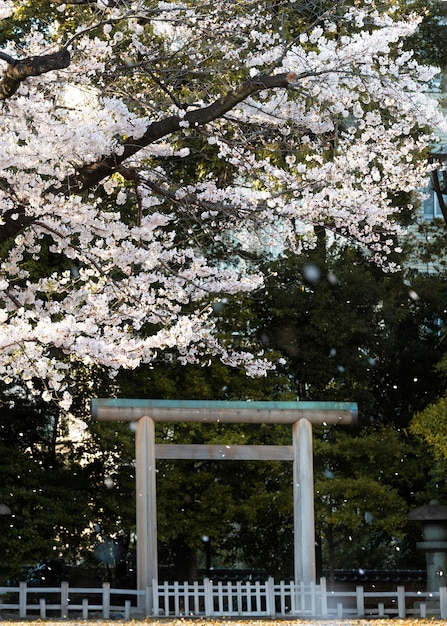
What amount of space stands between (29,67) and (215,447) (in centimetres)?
531

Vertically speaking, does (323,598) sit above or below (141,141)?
below

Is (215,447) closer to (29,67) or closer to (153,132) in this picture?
(153,132)

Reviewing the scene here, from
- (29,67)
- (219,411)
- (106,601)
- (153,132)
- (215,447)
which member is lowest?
(106,601)

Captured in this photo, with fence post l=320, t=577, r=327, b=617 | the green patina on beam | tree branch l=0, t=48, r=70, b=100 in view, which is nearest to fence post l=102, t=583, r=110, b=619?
the green patina on beam

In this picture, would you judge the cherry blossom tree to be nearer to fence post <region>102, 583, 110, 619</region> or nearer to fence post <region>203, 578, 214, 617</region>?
fence post <region>203, 578, 214, 617</region>

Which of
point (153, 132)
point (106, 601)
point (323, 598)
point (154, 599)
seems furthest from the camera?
point (106, 601)

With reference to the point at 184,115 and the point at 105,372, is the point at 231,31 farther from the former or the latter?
the point at 105,372

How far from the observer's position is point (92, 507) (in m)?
14.9

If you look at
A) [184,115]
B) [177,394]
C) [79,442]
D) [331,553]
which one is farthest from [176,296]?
[331,553]

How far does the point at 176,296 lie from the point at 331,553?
9302 mm

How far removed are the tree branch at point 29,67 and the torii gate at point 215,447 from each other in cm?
418

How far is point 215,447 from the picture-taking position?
406 inches

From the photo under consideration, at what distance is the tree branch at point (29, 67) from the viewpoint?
5.88 m

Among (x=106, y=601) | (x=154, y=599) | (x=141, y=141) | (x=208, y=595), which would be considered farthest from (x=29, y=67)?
(x=106, y=601)
